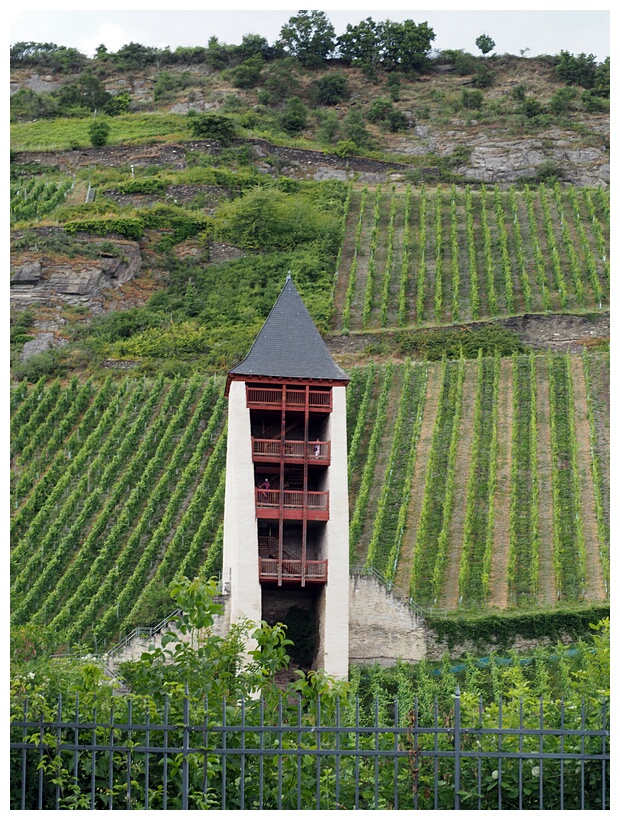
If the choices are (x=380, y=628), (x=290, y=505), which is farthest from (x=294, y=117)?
(x=380, y=628)

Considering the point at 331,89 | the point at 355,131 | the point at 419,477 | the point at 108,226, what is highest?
the point at 331,89

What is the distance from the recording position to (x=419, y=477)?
3253cm

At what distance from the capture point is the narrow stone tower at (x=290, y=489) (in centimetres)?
2502

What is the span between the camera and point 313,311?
43625mm

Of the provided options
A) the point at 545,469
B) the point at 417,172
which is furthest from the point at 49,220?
the point at 545,469

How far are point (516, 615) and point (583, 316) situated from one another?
16450 millimetres

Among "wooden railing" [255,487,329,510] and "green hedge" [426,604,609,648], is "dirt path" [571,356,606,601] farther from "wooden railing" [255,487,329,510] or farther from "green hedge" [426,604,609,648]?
"wooden railing" [255,487,329,510]

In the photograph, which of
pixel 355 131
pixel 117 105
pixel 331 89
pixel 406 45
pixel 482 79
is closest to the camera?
pixel 355 131

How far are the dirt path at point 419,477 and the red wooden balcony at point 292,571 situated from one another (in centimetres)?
327

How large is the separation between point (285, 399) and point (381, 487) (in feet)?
22.4

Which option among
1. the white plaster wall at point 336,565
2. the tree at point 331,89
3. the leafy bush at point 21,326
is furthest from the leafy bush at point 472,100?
the white plaster wall at point 336,565

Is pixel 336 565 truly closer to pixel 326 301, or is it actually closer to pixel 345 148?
pixel 326 301

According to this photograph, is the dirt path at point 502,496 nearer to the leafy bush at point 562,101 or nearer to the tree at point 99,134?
the tree at point 99,134

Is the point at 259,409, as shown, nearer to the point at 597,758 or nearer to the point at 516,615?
the point at 516,615
